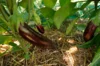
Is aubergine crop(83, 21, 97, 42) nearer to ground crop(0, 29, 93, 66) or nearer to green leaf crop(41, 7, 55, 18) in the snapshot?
ground crop(0, 29, 93, 66)

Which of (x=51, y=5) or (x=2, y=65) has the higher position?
(x=51, y=5)

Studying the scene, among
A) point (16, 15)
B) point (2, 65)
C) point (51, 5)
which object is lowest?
point (2, 65)

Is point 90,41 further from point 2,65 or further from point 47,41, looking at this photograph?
point 2,65

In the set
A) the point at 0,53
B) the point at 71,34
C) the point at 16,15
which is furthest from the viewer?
the point at 71,34

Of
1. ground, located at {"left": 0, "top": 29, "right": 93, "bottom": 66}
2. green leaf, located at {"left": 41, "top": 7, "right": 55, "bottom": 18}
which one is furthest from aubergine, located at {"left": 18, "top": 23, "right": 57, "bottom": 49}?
green leaf, located at {"left": 41, "top": 7, "right": 55, "bottom": 18}

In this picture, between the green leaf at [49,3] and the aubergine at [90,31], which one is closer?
the aubergine at [90,31]

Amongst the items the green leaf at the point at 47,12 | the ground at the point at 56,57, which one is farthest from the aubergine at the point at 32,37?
the green leaf at the point at 47,12

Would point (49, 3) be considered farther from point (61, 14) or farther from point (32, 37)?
point (32, 37)

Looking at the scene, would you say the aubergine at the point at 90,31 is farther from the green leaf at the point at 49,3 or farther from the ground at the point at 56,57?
the green leaf at the point at 49,3

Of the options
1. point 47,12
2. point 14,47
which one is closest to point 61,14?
point 47,12

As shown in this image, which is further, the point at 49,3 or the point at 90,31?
the point at 49,3

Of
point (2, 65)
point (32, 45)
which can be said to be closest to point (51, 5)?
point (32, 45)
